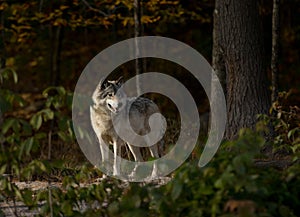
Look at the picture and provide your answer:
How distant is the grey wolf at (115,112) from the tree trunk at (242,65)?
137cm

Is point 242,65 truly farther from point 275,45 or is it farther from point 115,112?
point 275,45

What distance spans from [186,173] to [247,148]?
20.8 inches

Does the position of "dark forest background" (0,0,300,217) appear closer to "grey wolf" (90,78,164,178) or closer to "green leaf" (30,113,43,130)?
"green leaf" (30,113,43,130)

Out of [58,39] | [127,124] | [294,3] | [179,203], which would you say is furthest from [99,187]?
[294,3]

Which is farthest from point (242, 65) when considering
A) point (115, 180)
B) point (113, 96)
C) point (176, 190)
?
point (176, 190)

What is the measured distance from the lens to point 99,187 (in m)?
5.86

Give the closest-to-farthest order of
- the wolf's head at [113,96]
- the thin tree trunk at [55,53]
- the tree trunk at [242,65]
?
the tree trunk at [242,65], the wolf's head at [113,96], the thin tree trunk at [55,53]

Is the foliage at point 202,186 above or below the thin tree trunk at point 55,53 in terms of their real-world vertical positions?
below

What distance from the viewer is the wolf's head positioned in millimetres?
10836

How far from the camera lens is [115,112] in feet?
35.9

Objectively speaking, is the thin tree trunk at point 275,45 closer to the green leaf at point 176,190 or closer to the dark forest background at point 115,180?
the dark forest background at point 115,180

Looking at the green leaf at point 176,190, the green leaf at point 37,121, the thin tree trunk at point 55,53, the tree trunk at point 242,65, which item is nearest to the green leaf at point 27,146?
the green leaf at point 37,121

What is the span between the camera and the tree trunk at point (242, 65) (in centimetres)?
1069

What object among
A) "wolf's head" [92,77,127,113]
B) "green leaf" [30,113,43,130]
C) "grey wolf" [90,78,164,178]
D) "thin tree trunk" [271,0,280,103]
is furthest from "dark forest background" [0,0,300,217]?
"wolf's head" [92,77,127,113]
